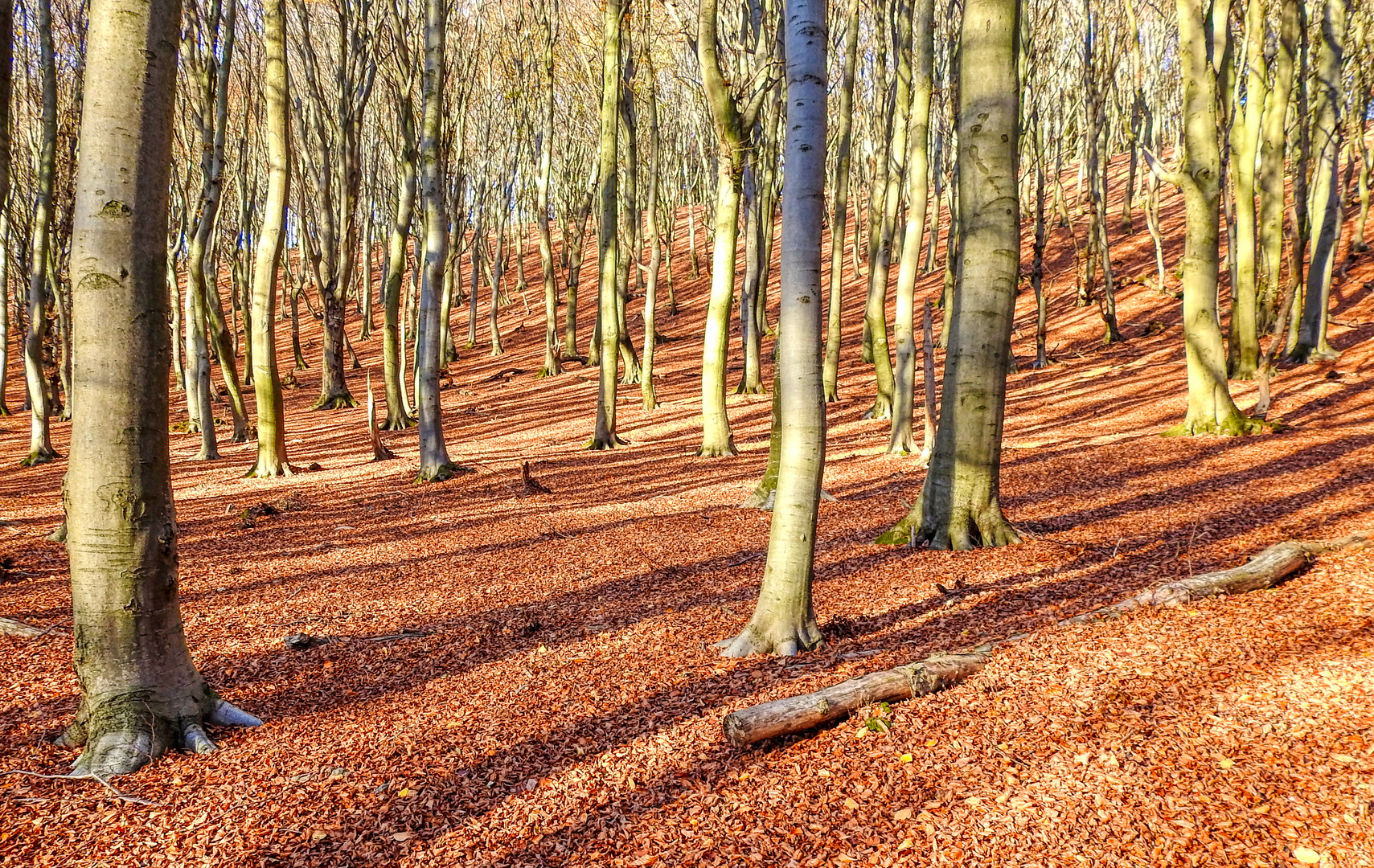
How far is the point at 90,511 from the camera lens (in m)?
3.25

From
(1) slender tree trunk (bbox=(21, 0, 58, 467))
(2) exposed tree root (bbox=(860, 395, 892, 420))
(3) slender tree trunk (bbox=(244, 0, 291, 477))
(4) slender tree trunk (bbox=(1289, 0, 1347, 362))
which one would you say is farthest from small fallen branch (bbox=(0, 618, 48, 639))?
(4) slender tree trunk (bbox=(1289, 0, 1347, 362))

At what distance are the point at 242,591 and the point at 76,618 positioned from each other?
3161 millimetres

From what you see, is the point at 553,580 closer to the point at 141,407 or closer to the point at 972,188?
the point at 141,407

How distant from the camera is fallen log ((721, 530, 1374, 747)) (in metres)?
3.37

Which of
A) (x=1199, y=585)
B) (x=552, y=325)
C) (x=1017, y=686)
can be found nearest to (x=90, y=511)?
(x=1017, y=686)

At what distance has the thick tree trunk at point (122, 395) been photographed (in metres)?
3.19

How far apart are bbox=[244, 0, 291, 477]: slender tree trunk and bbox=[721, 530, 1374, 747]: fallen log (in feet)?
32.9

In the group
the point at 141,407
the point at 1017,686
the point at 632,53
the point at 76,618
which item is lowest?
the point at 1017,686

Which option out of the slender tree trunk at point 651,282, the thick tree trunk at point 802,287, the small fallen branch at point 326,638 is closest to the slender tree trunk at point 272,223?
the small fallen branch at point 326,638

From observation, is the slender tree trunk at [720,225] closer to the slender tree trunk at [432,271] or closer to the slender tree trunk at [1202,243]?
the slender tree trunk at [432,271]

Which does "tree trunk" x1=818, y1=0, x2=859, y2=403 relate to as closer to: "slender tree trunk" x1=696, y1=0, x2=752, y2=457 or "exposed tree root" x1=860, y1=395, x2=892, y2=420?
"exposed tree root" x1=860, y1=395, x2=892, y2=420

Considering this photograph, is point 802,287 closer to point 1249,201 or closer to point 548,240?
point 1249,201

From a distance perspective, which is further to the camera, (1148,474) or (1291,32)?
(1291,32)

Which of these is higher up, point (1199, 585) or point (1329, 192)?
point (1329, 192)
